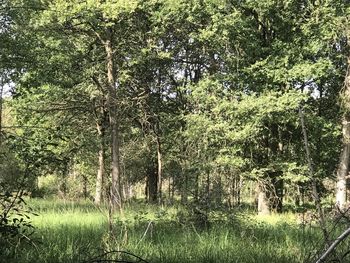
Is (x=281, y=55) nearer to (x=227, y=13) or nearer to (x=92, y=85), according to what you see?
(x=227, y=13)

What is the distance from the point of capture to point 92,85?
1939 cm

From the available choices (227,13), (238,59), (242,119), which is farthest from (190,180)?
(227,13)

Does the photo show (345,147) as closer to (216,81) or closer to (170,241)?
(216,81)

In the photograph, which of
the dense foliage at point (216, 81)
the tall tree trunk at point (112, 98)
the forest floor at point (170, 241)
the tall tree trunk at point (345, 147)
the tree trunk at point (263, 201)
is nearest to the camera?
the forest floor at point (170, 241)

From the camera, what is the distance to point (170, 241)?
719 centimetres

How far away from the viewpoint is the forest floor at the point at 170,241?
568cm

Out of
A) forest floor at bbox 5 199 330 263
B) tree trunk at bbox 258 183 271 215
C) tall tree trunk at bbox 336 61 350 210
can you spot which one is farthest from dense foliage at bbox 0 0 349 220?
forest floor at bbox 5 199 330 263

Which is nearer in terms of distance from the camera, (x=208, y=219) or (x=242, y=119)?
(x=208, y=219)

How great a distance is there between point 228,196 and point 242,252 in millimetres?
4199

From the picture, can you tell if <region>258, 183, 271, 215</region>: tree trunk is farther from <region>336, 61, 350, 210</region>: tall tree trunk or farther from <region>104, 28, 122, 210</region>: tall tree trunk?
<region>104, 28, 122, 210</region>: tall tree trunk

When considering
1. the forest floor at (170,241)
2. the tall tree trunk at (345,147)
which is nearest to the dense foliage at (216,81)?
the tall tree trunk at (345,147)

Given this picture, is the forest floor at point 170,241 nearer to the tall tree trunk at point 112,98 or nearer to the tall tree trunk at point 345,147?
the tall tree trunk at point 112,98

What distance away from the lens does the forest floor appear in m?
5.68

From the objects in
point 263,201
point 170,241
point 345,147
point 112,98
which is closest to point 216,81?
point 112,98
